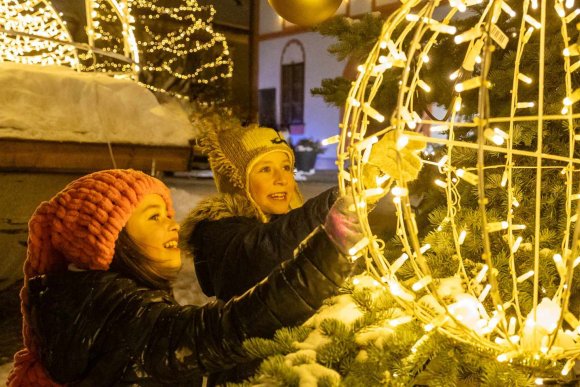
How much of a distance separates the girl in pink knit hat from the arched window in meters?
22.2

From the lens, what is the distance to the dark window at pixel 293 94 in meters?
23.9

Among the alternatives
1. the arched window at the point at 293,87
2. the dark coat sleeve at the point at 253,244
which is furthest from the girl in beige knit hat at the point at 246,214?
the arched window at the point at 293,87

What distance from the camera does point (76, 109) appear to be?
4789 millimetres

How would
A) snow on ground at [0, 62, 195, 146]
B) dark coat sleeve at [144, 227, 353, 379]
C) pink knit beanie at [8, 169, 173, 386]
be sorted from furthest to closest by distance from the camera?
1. snow on ground at [0, 62, 195, 146]
2. pink knit beanie at [8, 169, 173, 386]
3. dark coat sleeve at [144, 227, 353, 379]

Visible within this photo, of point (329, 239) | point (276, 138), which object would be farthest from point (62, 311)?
point (276, 138)

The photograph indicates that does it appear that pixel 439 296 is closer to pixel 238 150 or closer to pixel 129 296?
pixel 129 296

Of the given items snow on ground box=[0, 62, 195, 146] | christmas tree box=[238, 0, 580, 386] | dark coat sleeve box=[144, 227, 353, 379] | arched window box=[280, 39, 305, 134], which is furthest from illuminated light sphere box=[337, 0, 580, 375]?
arched window box=[280, 39, 305, 134]

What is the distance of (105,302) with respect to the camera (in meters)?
1.49

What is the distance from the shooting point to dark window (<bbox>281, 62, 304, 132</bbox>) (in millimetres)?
23906

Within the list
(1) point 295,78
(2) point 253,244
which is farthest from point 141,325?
(1) point 295,78

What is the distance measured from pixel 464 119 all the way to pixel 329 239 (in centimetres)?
182

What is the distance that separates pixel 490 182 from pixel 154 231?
3.89 feet

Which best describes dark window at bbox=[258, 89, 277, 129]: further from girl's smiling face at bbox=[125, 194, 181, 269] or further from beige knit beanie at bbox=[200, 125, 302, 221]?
girl's smiling face at bbox=[125, 194, 181, 269]

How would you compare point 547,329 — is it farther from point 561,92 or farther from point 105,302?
point 561,92
